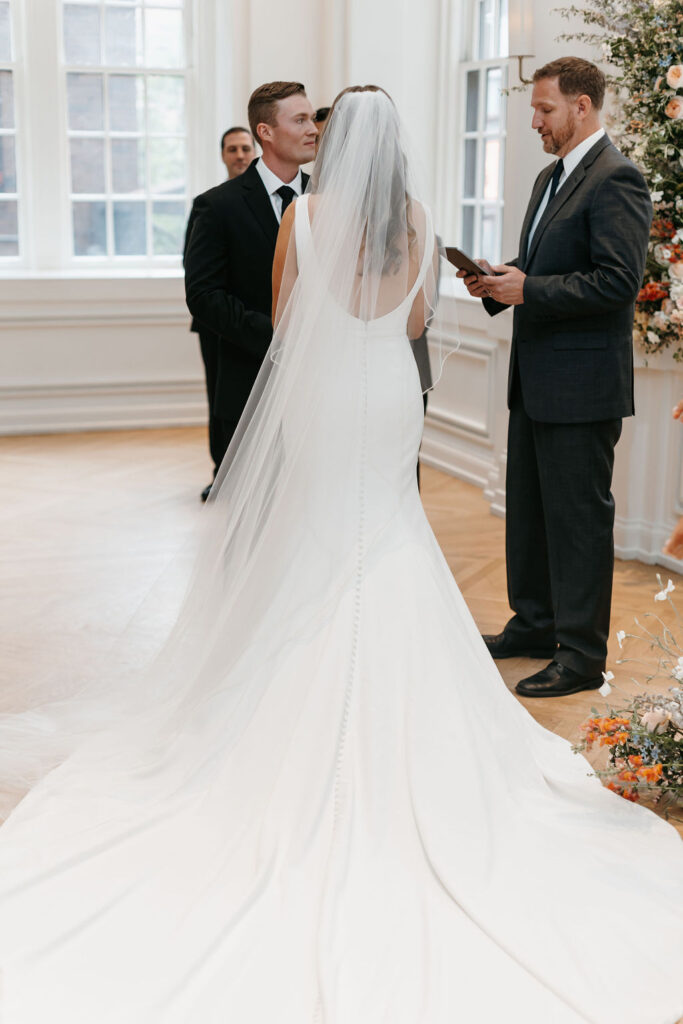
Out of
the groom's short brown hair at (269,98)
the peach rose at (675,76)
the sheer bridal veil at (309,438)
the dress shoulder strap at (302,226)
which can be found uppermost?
the peach rose at (675,76)

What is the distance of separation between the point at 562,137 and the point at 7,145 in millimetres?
6048

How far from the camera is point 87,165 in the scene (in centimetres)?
891

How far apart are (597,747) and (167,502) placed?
3.77 meters

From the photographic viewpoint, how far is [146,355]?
28.6ft

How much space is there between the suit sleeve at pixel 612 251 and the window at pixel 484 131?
359 cm

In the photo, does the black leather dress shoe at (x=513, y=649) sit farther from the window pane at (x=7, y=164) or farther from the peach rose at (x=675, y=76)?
the window pane at (x=7, y=164)

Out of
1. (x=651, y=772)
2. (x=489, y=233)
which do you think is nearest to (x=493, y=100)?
(x=489, y=233)

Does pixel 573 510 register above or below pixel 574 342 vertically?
below

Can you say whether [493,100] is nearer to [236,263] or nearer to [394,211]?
[236,263]

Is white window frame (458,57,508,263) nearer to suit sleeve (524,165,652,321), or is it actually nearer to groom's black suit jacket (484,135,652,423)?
groom's black suit jacket (484,135,652,423)

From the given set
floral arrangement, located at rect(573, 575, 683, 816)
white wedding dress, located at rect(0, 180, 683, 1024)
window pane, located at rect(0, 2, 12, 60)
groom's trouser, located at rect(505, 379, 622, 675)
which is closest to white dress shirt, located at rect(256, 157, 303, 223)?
groom's trouser, located at rect(505, 379, 622, 675)

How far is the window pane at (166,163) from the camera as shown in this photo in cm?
905

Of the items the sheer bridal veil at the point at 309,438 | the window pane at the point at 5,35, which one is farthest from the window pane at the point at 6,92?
the sheer bridal veil at the point at 309,438

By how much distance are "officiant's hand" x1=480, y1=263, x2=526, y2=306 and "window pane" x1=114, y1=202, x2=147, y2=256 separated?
5.83 m
